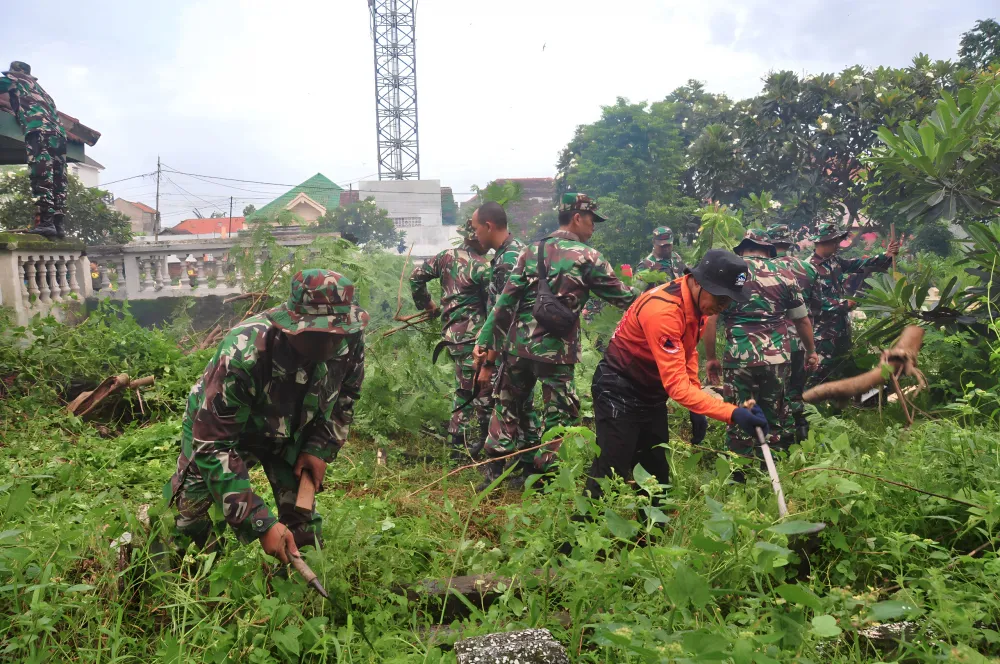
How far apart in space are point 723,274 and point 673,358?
42 centimetres

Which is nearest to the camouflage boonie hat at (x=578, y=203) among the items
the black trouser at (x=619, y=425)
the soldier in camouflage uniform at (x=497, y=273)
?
the soldier in camouflage uniform at (x=497, y=273)

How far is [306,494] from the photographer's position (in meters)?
2.84

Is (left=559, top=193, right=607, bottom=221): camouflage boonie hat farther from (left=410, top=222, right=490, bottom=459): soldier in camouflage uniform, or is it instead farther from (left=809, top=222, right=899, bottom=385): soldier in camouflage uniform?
(left=809, top=222, right=899, bottom=385): soldier in camouflage uniform

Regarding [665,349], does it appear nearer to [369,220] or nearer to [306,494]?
[306,494]

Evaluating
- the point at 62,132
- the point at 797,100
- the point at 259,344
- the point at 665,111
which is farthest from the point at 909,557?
the point at 665,111

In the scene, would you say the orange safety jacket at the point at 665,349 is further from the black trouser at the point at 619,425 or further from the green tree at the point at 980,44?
the green tree at the point at 980,44

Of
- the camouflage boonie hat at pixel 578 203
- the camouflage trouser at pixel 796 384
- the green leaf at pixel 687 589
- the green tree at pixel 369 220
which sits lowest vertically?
the camouflage trouser at pixel 796 384

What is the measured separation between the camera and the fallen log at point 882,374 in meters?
3.87

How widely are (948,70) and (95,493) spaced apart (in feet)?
45.5

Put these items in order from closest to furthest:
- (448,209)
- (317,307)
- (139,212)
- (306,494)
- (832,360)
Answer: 1. (317,307)
2. (306,494)
3. (832,360)
4. (139,212)
5. (448,209)

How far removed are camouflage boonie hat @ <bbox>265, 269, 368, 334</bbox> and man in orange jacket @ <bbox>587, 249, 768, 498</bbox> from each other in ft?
4.52

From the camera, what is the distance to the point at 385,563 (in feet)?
8.95

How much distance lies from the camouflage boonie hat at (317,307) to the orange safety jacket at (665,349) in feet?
4.43

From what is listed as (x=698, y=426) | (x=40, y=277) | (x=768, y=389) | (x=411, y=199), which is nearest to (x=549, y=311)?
(x=698, y=426)
